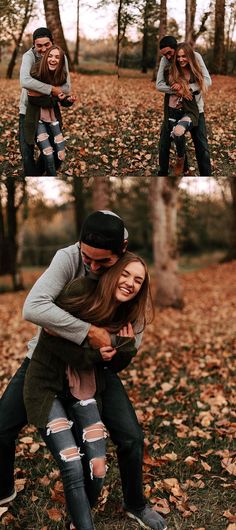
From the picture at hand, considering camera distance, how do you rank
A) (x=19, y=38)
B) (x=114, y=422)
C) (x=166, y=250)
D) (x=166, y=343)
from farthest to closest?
1. (x=166, y=250)
2. (x=166, y=343)
3. (x=19, y=38)
4. (x=114, y=422)

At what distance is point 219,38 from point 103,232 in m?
3.53

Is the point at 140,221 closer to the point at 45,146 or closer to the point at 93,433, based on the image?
the point at 45,146

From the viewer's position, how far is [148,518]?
4211 millimetres

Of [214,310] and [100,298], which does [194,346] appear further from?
[100,298]

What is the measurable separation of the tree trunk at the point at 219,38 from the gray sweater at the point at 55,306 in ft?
10.9

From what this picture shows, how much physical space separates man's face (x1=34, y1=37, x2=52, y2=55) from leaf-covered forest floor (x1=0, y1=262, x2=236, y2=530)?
3434 millimetres

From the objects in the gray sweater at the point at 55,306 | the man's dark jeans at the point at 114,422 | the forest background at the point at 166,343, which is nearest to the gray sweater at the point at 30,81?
the forest background at the point at 166,343

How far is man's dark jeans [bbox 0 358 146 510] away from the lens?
3.99m

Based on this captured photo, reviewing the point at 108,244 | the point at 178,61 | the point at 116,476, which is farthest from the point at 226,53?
the point at 116,476

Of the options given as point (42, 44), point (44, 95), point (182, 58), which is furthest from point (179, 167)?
point (42, 44)

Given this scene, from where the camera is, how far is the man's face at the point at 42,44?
5.76 m

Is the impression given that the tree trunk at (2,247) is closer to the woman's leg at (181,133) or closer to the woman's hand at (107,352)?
the woman's leg at (181,133)

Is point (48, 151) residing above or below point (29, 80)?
below

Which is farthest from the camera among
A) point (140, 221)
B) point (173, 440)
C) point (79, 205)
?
point (140, 221)
